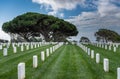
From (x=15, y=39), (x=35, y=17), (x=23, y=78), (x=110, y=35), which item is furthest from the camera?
(x=110, y=35)

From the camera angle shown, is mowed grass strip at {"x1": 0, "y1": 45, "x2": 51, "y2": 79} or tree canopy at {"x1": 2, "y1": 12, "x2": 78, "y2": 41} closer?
mowed grass strip at {"x1": 0, "y1": 45, "x2": 51, "y2": 79}

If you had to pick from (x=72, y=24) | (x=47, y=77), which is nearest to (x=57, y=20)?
(x=72, y=24)

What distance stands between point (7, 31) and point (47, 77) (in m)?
96.6

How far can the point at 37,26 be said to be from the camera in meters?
102

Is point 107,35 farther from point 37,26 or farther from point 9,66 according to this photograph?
point 9,66

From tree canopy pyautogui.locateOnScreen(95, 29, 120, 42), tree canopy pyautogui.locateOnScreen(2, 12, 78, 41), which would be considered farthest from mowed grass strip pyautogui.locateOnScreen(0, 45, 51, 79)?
tree canopy pyautogui.locateOnScreen(95, 29, 120, 42)

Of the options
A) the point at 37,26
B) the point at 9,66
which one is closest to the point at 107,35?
the point at 37,26

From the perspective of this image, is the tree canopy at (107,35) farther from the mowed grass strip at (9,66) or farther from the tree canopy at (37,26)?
the mowed grass strip at (9,66)

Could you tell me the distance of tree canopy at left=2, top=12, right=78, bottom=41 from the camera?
100m

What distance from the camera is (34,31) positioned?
4119 inches

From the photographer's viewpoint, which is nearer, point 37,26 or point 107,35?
point 37,26

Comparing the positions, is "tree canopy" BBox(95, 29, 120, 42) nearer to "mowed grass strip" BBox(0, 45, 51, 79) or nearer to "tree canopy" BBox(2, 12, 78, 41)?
"tree canopy" BBox(2, 12, 78, 41)

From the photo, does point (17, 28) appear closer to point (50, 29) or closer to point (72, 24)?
point (50, 29)

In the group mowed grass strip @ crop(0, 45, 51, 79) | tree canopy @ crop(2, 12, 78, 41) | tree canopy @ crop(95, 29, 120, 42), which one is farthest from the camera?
tree canopy @ crop(95, 29, 120, 42)
